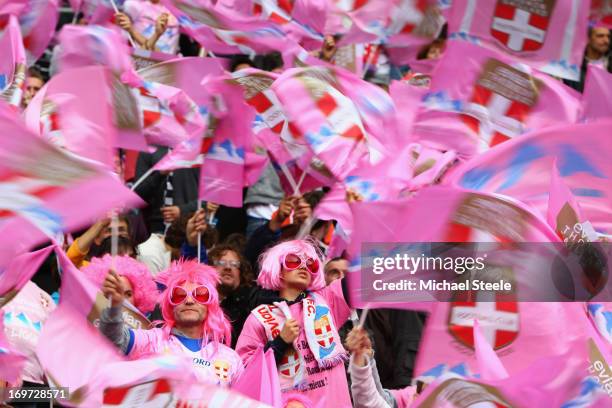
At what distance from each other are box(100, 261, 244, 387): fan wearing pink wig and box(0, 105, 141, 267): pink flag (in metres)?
1.02

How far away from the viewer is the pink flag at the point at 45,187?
19.2ft

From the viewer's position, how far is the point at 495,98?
322 inches

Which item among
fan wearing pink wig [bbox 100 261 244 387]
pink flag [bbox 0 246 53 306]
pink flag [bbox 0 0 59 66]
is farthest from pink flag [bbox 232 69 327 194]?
pink flag [bbox 0 246 53 306]

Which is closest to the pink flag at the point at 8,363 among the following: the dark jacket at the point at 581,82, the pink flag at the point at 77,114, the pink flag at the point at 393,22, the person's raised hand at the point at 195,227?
the pink flag at the point at 77,114

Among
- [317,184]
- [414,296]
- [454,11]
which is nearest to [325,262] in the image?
[317,184]

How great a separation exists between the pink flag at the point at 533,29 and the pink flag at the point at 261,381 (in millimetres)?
2554

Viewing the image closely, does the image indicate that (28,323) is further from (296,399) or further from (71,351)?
(296,399)

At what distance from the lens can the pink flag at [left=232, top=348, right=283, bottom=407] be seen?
22.5ft

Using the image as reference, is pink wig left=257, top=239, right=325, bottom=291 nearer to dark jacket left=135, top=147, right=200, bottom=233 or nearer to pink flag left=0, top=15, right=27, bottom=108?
pink flag left=0, top=15, right=27, bottom=108

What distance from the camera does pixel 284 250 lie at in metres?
7.96

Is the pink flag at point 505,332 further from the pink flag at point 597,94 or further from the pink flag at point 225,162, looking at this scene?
the pink flag at point 225,162

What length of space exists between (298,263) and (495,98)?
1.41m

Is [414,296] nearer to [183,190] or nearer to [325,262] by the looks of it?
[325,262]

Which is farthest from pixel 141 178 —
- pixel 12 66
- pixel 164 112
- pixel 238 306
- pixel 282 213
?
pixel 238 306
